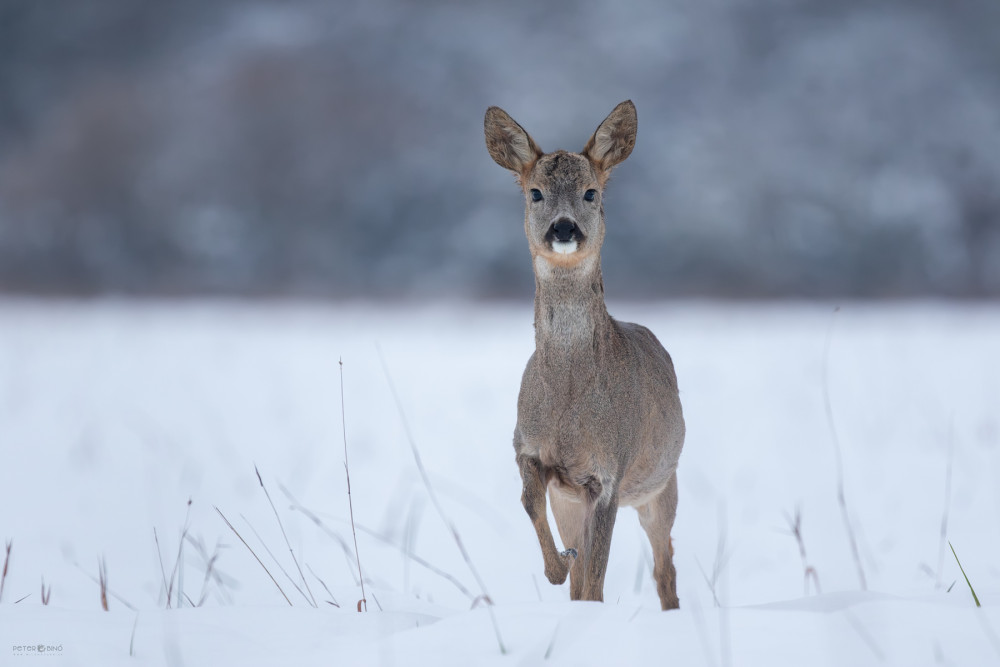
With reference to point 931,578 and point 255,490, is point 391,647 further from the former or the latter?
point 255,490

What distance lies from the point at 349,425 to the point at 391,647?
8029 millimetres

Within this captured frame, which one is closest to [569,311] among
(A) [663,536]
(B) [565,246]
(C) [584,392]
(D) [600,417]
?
(B) [565,246]

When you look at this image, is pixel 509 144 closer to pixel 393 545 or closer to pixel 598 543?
pixel 598 543

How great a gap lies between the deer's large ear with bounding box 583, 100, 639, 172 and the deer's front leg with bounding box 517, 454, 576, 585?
168 cm

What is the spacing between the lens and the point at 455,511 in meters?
7.67

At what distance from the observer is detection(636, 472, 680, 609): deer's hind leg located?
5.15m

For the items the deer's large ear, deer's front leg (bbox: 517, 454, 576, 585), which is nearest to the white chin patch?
the deer's large ear

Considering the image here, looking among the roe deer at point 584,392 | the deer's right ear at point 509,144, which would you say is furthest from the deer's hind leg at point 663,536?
the deer's right ear at point 509,144

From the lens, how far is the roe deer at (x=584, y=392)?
4.23 meters

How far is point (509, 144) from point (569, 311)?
1.02 m

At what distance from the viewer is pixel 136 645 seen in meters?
3.26

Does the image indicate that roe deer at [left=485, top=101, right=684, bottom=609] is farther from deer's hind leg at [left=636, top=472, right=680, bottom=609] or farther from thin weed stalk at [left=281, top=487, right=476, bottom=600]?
thin weed stalk at [left=281, top=487, right=476, bottom=600]

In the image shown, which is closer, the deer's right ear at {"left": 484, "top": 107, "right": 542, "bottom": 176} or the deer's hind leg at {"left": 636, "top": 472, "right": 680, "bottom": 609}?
the deer's right ear at {"left": 484, "top": 107, "right": 542, "bottom": 176}

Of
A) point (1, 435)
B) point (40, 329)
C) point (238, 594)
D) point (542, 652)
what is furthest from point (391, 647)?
point (40, 329)
